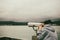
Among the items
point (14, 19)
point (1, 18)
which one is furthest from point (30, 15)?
point (1, 18)

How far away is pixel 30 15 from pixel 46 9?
0.70ft

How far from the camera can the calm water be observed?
1.68 metres

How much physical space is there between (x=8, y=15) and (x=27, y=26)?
280 millimetres

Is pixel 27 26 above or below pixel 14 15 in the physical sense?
below

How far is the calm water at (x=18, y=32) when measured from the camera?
1.68 m

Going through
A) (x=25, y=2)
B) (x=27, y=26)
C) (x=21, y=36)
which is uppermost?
(x=25, y=2)

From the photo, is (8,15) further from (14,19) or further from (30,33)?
(30,33)

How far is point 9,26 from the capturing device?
1720 millimetres

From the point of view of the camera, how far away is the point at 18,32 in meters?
1.70

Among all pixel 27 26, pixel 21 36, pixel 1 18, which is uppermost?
pixel 1 18

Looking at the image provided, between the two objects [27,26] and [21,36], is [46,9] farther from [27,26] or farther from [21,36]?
[21,36]

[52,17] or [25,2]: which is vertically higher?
[25,2]

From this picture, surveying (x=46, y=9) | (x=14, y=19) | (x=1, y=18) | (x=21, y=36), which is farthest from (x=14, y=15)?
(x=46, y=9)

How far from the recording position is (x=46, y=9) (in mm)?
1734
